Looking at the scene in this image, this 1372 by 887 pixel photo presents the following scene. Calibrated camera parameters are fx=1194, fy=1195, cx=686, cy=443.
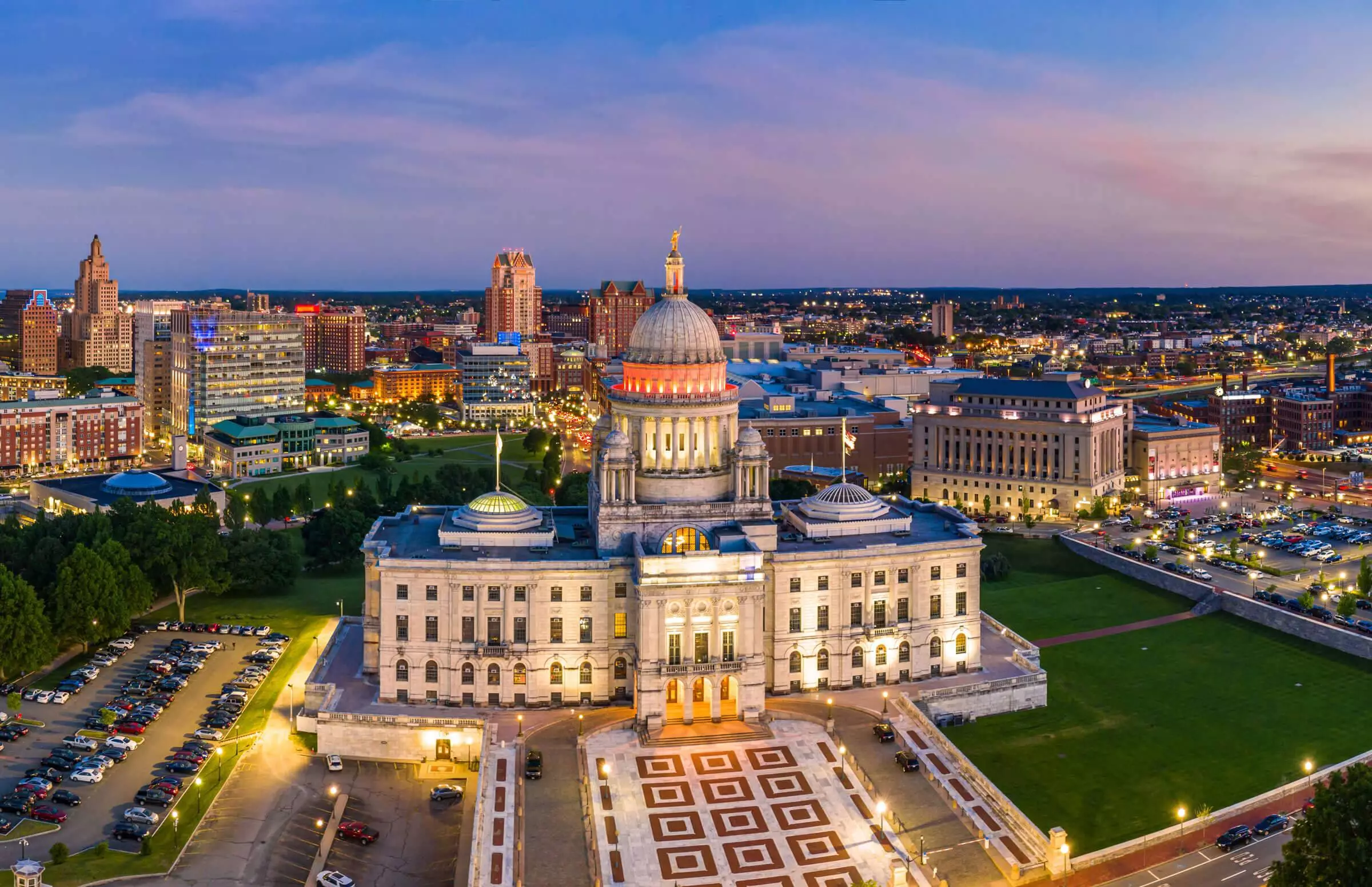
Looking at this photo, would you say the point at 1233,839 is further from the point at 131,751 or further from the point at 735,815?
the point at 131,751

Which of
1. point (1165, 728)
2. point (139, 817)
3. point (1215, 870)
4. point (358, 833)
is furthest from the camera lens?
point (1165, 728)

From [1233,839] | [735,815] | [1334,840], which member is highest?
[1334,840]

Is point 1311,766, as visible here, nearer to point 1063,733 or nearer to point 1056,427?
point 1063,733

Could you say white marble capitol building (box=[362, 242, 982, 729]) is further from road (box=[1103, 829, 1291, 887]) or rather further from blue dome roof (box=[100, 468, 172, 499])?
blue dome roof (box=[100, 468, 172, 499])

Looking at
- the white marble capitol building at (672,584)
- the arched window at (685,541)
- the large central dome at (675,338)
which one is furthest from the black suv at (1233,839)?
the large central dome at (675,338)

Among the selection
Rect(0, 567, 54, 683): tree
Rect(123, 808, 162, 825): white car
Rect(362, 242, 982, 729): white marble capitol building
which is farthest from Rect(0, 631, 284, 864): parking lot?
Rect(362, 242, 982, 729): white marble capitol building

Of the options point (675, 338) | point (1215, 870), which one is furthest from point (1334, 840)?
point (675, 338)
